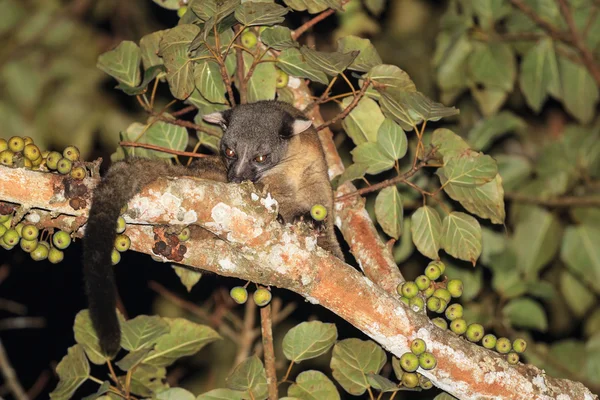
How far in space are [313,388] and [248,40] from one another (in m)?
1.89

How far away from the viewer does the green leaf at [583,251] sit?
564 cm

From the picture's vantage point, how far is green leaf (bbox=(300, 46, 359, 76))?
3.71m

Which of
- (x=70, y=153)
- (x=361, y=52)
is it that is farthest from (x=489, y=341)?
(x=70, y=153)

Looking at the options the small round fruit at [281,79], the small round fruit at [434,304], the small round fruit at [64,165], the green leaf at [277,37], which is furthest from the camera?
the small round fruit at [281,79]

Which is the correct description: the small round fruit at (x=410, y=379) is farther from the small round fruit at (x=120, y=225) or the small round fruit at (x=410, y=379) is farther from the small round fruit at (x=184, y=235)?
the small round fruit at (x=120, y=225)

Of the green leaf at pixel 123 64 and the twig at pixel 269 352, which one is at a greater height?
the green leaf at pixel 123 64

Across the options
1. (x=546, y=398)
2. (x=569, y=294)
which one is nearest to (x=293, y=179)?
(x=546, y=398)

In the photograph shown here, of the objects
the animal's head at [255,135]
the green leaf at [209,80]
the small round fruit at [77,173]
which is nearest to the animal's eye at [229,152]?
the animal's head at [255,135]

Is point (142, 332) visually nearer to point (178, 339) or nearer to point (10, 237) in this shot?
point (178, 339)

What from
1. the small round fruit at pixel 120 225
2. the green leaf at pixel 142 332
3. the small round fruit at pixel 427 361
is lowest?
the green leaf at pixel 142 332

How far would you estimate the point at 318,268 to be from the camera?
11.3 ft

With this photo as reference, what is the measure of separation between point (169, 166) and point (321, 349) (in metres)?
1.17

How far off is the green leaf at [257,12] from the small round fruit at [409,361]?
5.43ft

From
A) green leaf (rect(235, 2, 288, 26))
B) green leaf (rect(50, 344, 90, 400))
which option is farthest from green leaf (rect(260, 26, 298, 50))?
green leaf (rect(50, 344, 90, 400))
